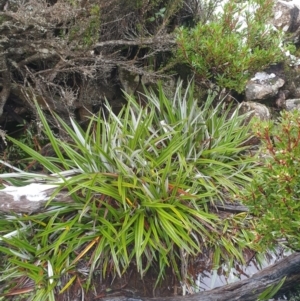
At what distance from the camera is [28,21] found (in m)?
3.21

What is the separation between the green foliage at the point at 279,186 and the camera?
6.83 ft

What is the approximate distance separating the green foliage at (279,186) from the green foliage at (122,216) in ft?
3.26

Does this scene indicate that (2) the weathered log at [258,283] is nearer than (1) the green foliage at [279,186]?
No

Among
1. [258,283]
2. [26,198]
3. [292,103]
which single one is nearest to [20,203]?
[26,198]

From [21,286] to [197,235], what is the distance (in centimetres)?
136

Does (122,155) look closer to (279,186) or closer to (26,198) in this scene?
(26,198)

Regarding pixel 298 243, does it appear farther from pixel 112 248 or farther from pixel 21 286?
pixel 21 286

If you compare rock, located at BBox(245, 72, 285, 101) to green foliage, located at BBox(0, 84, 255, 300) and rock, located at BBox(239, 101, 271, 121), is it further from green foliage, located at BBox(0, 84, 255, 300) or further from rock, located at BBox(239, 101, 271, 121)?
green foliage, located at BBox(0, 84, 255, 300)

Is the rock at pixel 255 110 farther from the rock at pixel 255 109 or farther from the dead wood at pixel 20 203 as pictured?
the dead wood at pixel 20 203

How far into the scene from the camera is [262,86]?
4918mm

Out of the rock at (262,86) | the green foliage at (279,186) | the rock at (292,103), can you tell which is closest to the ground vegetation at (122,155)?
the green foliage at (279,186)

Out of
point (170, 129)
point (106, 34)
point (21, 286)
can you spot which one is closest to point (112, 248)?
point (21, 286)

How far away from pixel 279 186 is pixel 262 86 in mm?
2937

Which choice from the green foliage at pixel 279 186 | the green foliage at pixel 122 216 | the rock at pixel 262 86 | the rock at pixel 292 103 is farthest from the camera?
the rock at pixel 292 103
